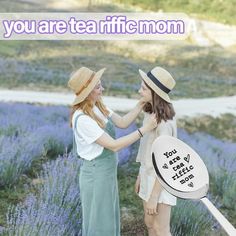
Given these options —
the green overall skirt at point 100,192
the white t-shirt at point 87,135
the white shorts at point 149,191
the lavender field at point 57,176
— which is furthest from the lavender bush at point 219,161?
the white t-shirt at point 87,135

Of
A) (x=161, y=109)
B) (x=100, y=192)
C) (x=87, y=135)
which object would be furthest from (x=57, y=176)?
(x=161, y=109)

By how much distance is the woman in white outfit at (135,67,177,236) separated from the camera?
2469 millimetres

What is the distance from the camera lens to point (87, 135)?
94.3 inches

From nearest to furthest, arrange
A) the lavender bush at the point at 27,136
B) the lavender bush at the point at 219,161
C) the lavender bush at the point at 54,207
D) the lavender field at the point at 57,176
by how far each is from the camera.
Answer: the lavender bush at the point at 54,207
the lavender field at the point at 57,176
the lavender bush at the point at 27,136
the lavender bush at the point at 219,161

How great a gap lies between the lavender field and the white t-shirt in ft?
1.88

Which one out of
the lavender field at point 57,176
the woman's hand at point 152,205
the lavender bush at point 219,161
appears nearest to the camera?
the woman's hand at point 152,205

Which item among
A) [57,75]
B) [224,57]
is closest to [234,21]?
[224,57]

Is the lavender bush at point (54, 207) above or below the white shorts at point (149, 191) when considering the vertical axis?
below

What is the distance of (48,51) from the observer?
12.3 ft

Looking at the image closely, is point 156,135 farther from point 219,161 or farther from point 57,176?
point 219,161

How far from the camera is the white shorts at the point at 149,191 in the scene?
2.55 meters

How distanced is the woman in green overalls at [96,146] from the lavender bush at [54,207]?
0.28 metres

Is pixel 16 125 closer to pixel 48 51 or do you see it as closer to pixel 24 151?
pixel 24 151

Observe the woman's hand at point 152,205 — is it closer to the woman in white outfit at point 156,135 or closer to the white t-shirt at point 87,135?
the woman in white outfit at point 156,135
